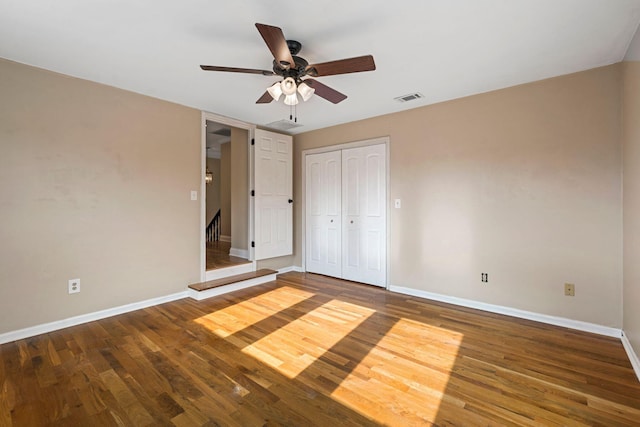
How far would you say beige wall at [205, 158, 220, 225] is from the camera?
29.0 feet

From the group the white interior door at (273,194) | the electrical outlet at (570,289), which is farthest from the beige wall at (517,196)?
the white interior door at (273,194)

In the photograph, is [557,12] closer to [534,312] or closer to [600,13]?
[600,13]

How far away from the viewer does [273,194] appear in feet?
16.2

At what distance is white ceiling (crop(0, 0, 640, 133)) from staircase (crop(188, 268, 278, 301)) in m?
2.45

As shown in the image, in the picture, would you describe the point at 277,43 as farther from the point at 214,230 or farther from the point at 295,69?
the point at 214,230

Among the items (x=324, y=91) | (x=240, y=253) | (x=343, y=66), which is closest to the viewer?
(x=343, y=66)

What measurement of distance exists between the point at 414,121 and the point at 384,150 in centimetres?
56

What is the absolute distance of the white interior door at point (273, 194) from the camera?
472cm

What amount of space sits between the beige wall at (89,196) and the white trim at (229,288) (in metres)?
0.26

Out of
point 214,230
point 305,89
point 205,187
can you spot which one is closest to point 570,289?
point 305,89

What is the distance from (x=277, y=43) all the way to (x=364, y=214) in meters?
2.93

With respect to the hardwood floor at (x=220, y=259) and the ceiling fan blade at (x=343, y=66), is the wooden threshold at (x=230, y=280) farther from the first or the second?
the ceiling fan blade at (x=343, y=66)

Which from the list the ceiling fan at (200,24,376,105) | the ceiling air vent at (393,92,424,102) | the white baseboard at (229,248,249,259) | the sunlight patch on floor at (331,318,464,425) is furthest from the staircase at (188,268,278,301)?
the ceiling air vent at (393,92,424,102)

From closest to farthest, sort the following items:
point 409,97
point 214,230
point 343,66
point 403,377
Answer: point 403,377, point 343,66, point 409,97, point 214,230
